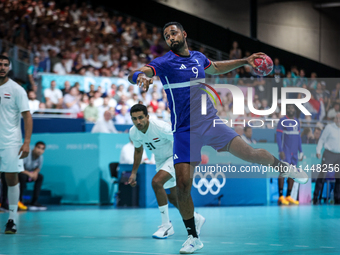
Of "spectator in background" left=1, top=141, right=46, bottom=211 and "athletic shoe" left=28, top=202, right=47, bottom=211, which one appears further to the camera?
"spectator in background" left=1, top=141, right=46, bottom=211

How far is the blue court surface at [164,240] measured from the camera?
514 cm

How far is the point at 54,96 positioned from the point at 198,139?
372 inches

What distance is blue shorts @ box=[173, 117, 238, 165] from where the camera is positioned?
4793mm

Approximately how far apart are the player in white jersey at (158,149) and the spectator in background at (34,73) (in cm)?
763

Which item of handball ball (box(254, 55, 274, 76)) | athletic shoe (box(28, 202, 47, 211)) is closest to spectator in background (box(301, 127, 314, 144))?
athletic shoe (box(28, 202, 47, 211))

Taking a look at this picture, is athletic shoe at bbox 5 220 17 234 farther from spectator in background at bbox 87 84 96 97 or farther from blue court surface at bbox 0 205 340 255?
spectator in background at bbox 87 84 96 97

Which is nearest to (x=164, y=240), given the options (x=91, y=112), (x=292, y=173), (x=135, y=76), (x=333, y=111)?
(x=292, y=173)

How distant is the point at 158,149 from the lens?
6902 millimetres

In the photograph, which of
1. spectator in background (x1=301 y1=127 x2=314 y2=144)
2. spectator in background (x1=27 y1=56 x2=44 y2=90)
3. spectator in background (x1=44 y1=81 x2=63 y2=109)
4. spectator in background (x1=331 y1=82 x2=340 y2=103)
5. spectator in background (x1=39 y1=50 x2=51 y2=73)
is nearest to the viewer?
spectator in background (x1=44 y1=81 x2=63 y2=109)

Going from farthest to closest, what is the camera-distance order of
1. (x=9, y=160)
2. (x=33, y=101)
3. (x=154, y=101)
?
Result: (x=154, y=101) → (x=33, y=101) → (x=9, y=160)

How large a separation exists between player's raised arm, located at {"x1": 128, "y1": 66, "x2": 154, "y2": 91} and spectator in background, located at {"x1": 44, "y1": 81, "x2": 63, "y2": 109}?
9.21 m

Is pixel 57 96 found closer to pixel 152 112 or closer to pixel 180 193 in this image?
pixel 152 112

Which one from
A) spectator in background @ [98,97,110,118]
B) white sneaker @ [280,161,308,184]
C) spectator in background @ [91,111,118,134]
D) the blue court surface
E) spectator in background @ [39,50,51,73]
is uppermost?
spectator in background @ [39,50,51,73]

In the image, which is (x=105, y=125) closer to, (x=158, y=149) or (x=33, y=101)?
(x=33, y=101)
